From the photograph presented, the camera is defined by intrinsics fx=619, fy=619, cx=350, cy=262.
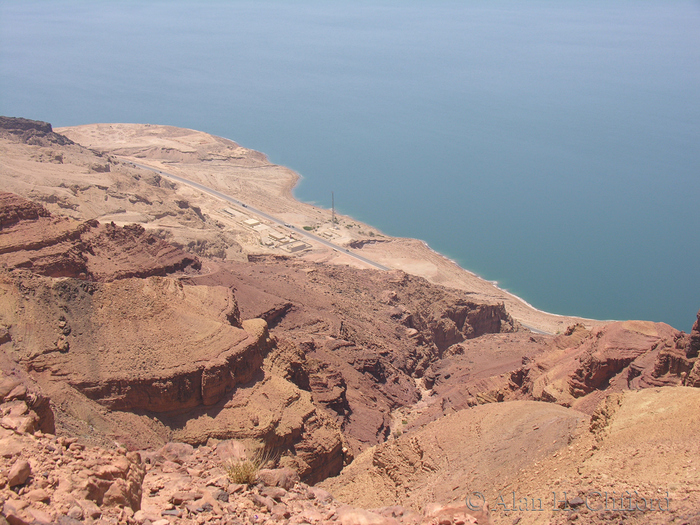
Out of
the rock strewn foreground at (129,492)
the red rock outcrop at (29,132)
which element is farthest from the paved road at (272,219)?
the rock strewn foreground at (129,492)

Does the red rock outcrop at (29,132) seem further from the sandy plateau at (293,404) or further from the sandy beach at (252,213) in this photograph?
the sandy plateau at (293,404)

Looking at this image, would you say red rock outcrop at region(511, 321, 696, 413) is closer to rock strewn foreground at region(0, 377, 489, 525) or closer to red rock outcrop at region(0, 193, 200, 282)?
rock strewn foreground at region(0, 377, 489, 525)

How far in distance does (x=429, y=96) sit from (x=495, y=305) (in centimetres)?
12920

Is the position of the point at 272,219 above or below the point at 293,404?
below

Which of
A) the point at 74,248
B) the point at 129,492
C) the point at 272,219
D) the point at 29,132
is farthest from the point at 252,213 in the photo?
the point at 129,492

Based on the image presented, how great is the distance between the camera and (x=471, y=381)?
1258 inches

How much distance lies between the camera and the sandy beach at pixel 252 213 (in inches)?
2557

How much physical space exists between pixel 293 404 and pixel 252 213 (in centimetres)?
6683

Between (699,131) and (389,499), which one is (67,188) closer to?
(389,499)

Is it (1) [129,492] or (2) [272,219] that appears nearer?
(1) [129,492]

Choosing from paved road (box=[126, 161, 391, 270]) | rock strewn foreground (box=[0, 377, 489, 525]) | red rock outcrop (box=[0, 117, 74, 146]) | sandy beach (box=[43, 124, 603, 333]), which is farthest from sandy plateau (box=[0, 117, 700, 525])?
red rock outcrop (box=[0, 117, 74, 146])

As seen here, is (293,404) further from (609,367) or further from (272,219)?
(272,219)

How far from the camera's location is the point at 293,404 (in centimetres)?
2130

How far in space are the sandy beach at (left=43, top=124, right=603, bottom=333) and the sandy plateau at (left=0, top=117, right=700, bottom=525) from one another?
82.1 feet
